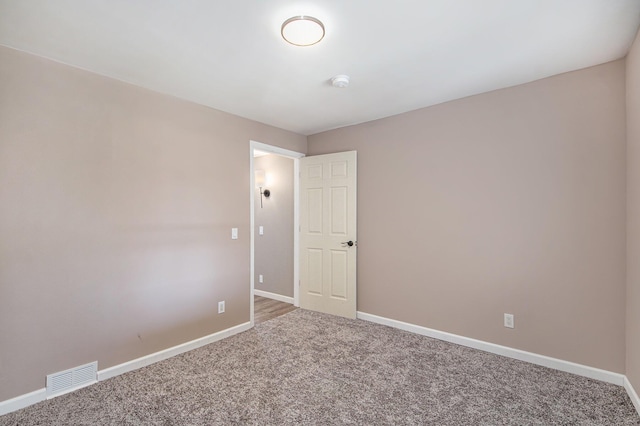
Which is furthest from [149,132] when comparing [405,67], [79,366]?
[405,67]

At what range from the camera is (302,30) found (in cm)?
183

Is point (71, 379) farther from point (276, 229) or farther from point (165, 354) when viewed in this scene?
point (276, 229)

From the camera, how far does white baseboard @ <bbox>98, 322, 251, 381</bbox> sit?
2426 millimetres

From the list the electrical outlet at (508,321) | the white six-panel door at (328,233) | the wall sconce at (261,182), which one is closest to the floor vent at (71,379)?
the white six-panel door at (328,233)

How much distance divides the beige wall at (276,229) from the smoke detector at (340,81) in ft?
6.84

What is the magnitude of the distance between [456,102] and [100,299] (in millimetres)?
3678

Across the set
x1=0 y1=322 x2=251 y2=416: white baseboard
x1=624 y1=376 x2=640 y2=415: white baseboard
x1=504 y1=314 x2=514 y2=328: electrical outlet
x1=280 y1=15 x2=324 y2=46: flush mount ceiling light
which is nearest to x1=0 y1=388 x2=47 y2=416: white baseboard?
x1=0 y1=322 x2=251 y2=416: white baseboard

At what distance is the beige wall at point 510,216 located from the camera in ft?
7.60

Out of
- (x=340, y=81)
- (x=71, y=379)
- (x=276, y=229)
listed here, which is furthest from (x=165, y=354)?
(x=340, y=81)

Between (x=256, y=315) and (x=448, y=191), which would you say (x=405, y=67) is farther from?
(x=256, y=315)

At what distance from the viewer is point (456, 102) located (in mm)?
3045

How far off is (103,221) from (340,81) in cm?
225

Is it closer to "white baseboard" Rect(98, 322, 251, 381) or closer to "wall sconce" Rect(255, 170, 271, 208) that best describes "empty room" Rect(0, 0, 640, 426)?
"white baseboard" Rect(98, 322, 251, 381)

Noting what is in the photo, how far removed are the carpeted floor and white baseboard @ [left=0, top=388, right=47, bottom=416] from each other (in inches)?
1.8
